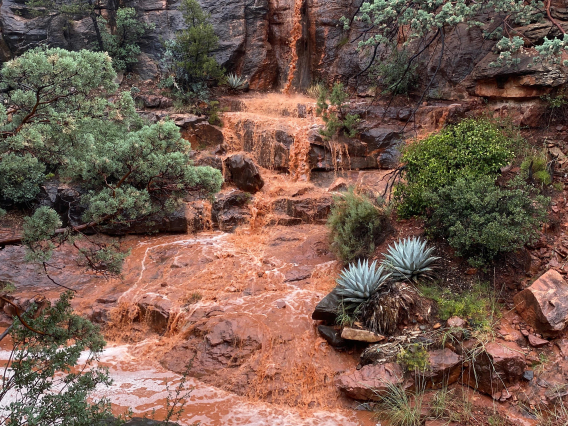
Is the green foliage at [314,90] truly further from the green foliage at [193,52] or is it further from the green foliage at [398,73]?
the green foliage at [193,52]

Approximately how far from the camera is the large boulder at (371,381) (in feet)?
19.4

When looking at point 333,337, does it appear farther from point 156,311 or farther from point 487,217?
point 156,311

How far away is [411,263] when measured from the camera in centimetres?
727

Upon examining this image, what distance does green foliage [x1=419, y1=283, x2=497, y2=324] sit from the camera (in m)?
6.46

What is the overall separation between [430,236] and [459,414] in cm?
336

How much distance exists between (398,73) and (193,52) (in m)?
7.31

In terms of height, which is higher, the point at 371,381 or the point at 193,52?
the point at 193,52

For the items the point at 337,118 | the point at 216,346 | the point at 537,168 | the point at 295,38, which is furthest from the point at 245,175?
the point at 295,38

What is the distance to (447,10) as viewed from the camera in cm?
837

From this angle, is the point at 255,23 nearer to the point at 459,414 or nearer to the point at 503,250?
the point at 503,250

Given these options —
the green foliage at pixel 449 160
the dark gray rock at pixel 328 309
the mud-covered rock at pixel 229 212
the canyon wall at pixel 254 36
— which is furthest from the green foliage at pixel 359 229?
the canyon wall at pixel 254 36

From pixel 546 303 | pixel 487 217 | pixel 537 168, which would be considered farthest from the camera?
pixel 537 168

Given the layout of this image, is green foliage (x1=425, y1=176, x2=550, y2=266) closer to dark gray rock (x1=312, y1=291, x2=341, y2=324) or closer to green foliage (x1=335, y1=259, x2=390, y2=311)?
green foliage (x1=335, y1=259, x2=390, y2=311)

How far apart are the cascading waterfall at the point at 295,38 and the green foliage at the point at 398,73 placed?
4773mm
